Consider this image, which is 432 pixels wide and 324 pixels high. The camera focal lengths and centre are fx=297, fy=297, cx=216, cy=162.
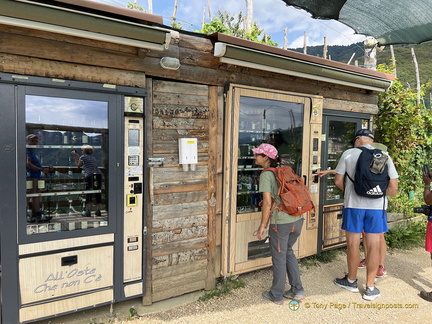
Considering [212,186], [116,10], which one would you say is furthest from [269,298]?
[116,10]

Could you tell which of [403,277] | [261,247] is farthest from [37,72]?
[403,277]

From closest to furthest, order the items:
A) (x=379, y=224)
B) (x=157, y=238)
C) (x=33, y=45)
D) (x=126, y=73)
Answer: (x=33, y=45) < (x=126, y=73) < (x=157, y=238) < (x=379, y=224)

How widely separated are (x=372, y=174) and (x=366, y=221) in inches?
24.3

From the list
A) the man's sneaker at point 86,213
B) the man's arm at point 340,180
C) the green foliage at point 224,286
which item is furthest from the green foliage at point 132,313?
the man's arm at point 340,180

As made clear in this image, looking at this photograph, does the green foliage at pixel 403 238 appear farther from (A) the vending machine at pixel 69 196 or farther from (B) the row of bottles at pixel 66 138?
(B) the row of bottles at pixel 66 138

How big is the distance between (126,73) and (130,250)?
69.9 inches

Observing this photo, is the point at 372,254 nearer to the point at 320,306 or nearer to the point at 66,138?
the point at 320,306

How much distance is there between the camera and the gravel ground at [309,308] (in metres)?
3.09

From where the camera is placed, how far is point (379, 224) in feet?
11.5

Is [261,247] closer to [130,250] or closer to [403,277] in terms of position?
[130,250]

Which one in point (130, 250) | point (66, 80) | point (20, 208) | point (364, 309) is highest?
point (66, 80)

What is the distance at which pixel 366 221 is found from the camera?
357cm

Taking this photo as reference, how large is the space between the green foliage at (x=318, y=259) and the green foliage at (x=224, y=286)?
1.20 meters

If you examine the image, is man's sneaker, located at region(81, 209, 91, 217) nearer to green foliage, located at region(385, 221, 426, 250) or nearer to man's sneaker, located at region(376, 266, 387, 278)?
man's sneaker, located at region(376, 266, 387, 278)
